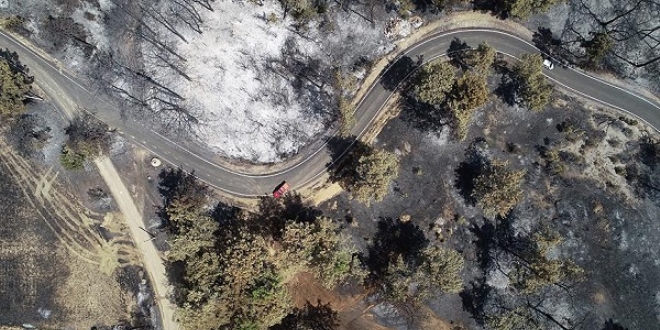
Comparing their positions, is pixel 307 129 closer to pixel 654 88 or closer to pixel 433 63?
pixel 433 63

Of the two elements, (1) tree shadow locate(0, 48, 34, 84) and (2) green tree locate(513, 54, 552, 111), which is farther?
(1) tree shadow locate(0, 48, 34, 84)

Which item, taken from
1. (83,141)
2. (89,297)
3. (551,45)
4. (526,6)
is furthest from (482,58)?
(89,297)

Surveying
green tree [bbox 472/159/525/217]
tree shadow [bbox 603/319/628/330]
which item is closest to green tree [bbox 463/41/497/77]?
green tree [bbox 472/159/525/217]

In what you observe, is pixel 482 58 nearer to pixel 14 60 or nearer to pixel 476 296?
pixel 476 296

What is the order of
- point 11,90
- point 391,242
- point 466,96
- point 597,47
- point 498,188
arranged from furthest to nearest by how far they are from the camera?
point 391,242, point 597,47, point 11,90, point 466,96, point 498,188

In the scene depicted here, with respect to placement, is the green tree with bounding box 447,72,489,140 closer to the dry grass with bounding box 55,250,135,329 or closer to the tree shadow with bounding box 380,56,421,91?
the tree shadow with bounding box 380,56,421,91
